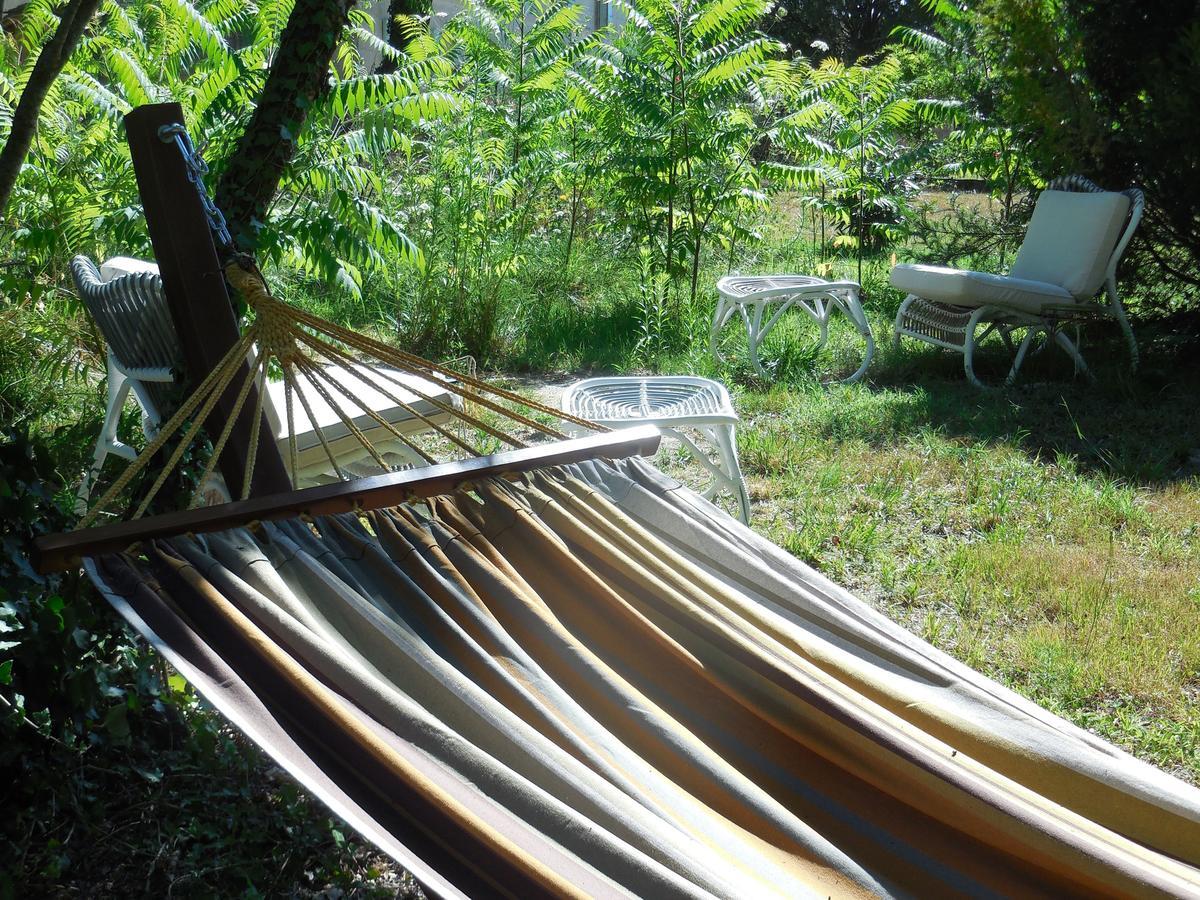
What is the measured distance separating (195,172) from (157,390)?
1.33m

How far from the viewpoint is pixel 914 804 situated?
186 cm

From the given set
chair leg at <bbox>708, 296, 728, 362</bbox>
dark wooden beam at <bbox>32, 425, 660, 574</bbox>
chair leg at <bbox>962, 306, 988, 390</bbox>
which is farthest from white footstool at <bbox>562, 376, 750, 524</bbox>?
chair leg at <bbox>962, 306, 988, 390</bbox>

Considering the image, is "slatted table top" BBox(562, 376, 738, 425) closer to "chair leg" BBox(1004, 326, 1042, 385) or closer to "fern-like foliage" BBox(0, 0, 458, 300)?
"fern-like foliage" BBox(0, 0, 458, 300)

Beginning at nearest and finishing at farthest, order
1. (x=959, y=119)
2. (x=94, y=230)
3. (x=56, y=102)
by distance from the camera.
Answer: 1. (x=94, y=230)
2. (x=56, y=102)
3. (x=959, y=119)

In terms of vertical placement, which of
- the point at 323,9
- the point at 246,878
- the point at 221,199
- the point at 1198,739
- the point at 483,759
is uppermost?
the point at 323,9

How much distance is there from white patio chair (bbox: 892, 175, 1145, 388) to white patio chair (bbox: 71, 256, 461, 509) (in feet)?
13.5

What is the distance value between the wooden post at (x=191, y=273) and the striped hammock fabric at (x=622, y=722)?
50 cm

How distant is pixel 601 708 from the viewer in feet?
6.69

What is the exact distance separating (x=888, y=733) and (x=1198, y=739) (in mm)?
1838

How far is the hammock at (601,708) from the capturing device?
164 centimetres

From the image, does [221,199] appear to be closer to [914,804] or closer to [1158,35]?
[914,804]

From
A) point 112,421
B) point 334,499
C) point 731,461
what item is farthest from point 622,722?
point 112,421

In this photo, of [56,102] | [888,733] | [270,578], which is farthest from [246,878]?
[56,102]

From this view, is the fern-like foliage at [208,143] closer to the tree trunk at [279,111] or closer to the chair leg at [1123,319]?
the tree trunk at [279,111]
